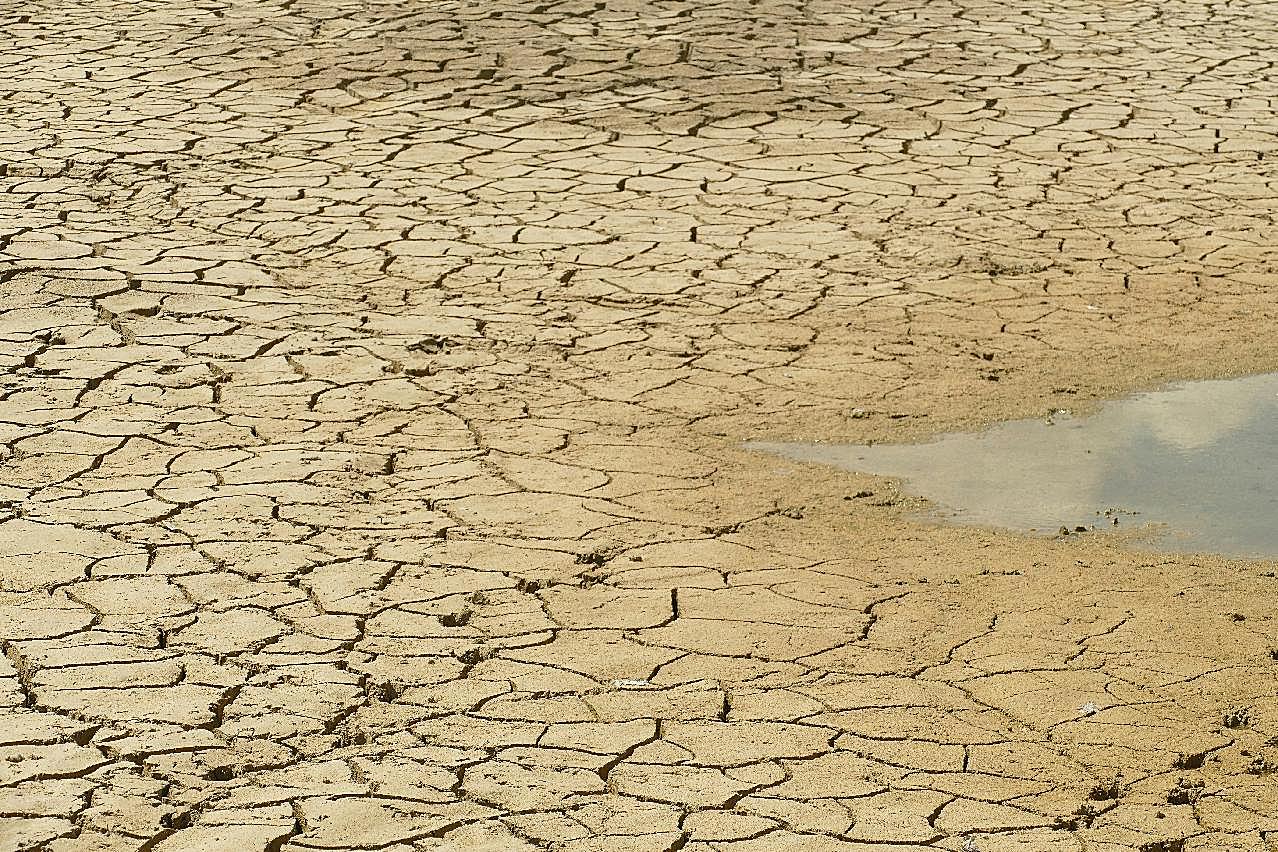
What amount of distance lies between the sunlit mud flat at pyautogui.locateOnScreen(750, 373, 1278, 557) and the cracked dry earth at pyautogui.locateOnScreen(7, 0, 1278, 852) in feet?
0.45

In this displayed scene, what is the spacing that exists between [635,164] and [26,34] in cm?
492

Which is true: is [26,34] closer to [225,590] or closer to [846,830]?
[225,590]

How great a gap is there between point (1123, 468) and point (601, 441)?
1492 mm

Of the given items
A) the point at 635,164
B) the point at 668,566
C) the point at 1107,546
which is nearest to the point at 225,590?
the point at 668,566

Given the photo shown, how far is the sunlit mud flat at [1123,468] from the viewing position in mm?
4625

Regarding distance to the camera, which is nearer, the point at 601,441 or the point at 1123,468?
the point at 1123,468

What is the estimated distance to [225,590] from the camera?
164 inches

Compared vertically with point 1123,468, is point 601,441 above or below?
above

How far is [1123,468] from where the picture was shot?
4949 millimetres

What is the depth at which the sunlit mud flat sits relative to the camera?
182 inches

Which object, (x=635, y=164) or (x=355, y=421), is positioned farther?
(x=635, y=164)

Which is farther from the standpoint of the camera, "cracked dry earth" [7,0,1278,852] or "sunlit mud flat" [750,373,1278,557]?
"sunlit mud flat" [750,373,1278,557]

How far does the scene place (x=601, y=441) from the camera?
5129mm

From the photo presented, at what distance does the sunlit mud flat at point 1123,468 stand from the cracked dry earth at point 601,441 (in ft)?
0.45
